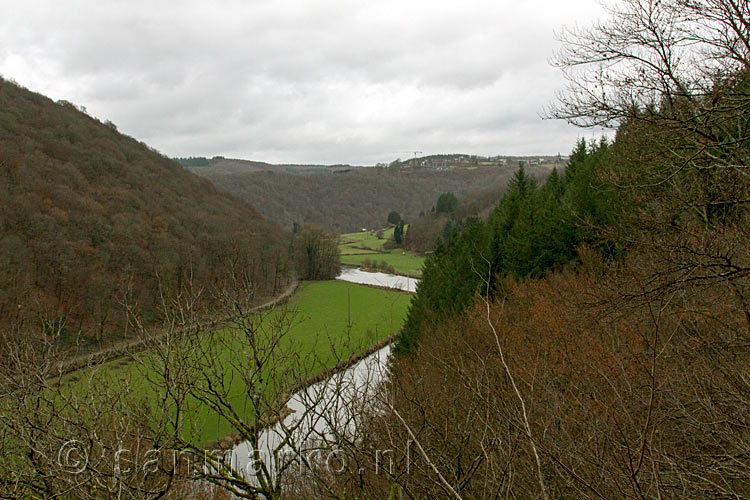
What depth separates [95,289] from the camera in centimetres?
2695

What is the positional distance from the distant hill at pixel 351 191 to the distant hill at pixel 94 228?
144 ft

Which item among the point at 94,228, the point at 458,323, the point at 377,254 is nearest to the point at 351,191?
the point at 377,254

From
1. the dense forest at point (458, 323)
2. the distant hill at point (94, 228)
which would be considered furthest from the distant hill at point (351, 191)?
the distant hill at point (94, 228)

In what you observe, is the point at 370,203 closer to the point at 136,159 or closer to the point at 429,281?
the point at 136,159

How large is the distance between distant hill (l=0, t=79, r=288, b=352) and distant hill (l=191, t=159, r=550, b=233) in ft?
144

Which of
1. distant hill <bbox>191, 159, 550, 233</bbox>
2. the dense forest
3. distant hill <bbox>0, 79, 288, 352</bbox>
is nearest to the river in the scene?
the dense forest

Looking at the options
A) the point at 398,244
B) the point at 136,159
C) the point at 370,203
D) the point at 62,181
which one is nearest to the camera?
the point at 62,181

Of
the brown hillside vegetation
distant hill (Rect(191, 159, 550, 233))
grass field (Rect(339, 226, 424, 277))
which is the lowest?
grass field (Rect(339, 226, 424, 277))

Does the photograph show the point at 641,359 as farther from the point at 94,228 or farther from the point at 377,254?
the point at 377,254

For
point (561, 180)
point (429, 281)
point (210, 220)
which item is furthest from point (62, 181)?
point (561, 180)

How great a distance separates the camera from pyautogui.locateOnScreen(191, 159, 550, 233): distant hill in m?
104

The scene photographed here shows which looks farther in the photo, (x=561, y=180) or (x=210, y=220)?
(x=210, y=220)

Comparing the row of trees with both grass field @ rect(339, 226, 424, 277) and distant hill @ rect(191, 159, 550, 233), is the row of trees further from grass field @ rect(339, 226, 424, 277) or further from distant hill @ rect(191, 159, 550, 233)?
distant hill @ rect(191, 159, 550, 233)

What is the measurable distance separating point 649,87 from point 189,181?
60.6 m
